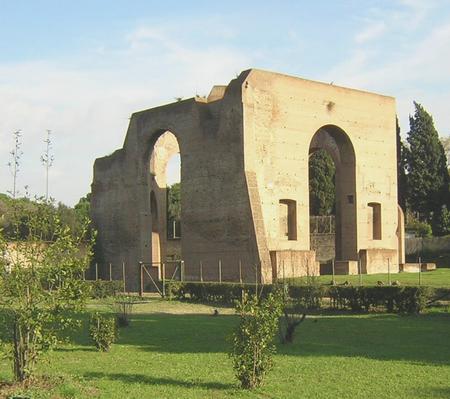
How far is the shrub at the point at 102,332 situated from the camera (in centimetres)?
1223

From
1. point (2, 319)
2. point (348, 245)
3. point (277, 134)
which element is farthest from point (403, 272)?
point (2, 319)

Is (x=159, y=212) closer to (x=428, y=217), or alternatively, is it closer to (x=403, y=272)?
(x=403, y=272)

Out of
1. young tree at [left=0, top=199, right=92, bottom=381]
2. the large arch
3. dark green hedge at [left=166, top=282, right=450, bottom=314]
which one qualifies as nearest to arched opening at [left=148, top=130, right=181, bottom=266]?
the large arch

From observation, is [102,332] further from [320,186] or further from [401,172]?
[401,172]

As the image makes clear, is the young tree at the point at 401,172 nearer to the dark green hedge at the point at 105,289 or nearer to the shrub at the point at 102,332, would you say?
the dark green hedge at the point at 105,289

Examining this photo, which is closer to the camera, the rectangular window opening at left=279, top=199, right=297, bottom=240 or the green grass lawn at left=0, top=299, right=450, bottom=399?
the green grass lawn at left=0, top=299, right=450, bottom=399

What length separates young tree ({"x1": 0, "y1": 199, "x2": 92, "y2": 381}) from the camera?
8.59 metres

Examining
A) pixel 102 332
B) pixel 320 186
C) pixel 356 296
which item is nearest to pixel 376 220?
pixel 356 296

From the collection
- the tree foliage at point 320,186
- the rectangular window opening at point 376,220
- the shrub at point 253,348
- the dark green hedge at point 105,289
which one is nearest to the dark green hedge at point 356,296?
the dark green hedge at point 105,289

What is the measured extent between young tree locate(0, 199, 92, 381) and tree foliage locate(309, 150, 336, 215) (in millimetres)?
35402

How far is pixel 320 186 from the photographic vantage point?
44.2 m

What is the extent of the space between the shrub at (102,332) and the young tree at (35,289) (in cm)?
307

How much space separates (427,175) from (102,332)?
34546 mm

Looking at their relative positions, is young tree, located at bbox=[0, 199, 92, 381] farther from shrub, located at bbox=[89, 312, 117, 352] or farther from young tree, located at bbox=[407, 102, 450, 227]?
young tree, located at bbox=[407, 102, 450, 227]
